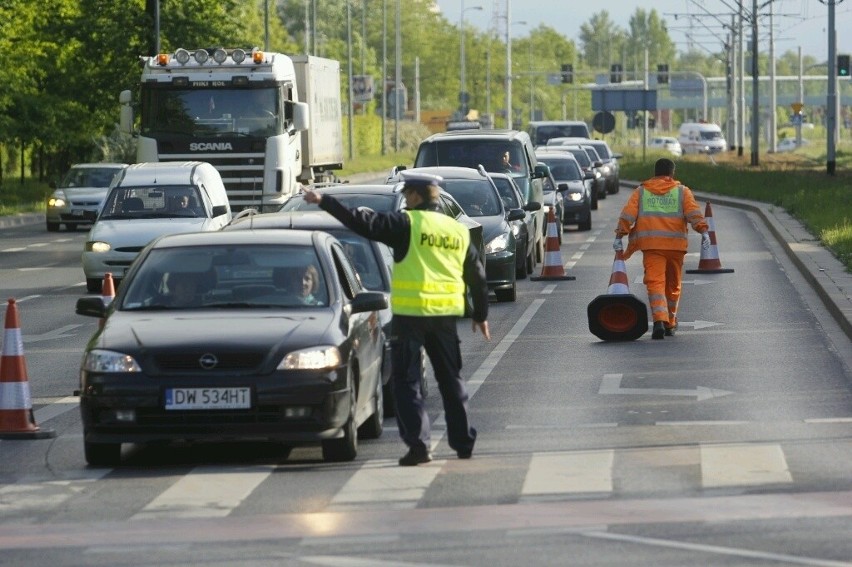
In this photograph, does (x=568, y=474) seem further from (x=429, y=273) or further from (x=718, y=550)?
(x=718, y=550)

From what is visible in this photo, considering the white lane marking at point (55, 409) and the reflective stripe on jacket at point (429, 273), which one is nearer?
the reflective stripe on jacket at point (429, 273)

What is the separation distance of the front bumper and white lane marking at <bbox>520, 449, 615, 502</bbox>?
3.97 feet

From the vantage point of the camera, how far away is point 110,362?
11.1 metres

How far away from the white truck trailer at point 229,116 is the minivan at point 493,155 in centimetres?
276

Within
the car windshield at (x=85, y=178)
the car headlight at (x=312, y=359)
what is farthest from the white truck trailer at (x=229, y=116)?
the car headlight at (x=312, y=359)

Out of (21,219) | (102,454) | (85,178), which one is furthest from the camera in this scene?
(21,219)

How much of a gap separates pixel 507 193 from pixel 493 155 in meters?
3.14

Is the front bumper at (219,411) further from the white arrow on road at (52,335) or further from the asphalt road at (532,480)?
the white arrow on road at (52,335)

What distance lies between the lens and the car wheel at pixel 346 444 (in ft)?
37.0

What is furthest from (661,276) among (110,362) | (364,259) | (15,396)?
(110,362)

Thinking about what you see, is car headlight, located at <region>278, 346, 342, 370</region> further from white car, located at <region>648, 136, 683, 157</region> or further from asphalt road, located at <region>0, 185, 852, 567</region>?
white car, located at <region>648, 136, 683, 157</region>

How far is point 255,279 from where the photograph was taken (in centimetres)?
1206

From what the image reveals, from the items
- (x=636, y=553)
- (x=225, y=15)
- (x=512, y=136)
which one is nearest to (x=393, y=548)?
(x=636, y=553)

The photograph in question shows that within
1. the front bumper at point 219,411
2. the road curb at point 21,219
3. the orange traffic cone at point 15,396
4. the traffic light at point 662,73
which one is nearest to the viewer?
the front bumper at point 219,411
